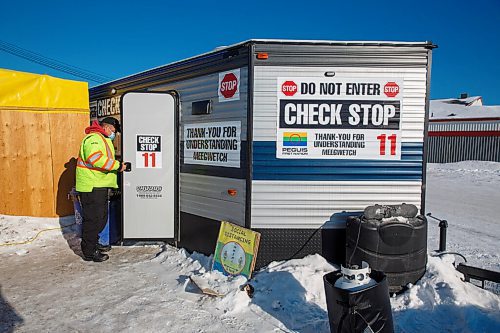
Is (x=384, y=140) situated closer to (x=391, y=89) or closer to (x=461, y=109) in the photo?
(x=391, y=89)

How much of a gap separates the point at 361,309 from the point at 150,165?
156 inches

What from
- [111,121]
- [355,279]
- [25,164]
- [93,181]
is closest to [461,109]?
[111,121]

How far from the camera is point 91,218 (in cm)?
560

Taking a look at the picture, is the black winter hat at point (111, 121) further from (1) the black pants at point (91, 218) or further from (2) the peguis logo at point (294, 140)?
(2) the peguis logo at point (294, 140)

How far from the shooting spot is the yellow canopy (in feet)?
24.6

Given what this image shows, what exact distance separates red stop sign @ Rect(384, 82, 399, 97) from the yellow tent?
20.2 feet

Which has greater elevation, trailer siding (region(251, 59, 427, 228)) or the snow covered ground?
trailer siding (region(251, 59, 427, 228))

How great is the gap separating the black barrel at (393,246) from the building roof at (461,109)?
26952 mm

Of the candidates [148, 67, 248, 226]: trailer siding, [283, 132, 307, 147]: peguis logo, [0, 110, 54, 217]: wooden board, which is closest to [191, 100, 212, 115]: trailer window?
[148, 67, 248, 226]: trailer siding

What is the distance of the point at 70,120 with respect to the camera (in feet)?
25.8

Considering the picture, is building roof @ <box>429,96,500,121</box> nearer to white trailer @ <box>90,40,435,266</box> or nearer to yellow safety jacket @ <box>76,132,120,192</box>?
white trailer @ <box>90,40,435,266</box>

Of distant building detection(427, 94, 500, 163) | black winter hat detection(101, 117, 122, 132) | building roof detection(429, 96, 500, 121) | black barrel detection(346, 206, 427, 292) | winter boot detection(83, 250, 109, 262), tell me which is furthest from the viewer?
building roof detection(429, 96, 500, 121)

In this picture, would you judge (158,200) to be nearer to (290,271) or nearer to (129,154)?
(129,154)

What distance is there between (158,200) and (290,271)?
2497 mm
